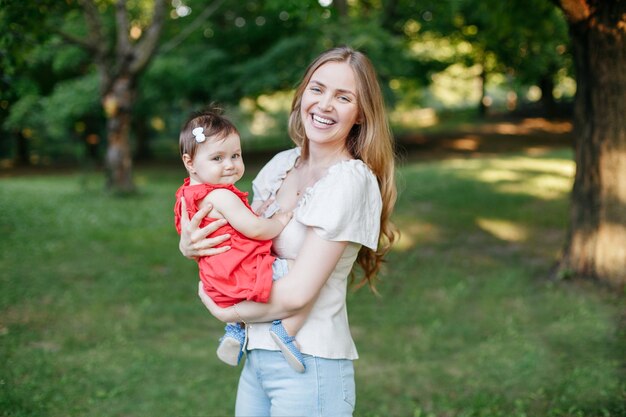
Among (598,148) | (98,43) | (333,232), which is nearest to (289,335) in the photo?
(333,232)

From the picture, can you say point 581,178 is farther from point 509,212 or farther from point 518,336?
point 509,212

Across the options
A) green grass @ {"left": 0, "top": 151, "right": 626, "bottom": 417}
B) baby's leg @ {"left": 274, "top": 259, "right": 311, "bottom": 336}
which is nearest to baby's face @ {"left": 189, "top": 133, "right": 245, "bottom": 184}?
baby's leg @ {"left": 274, "top": 259, "right": 311, "bottom": 336}

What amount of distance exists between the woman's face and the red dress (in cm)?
40

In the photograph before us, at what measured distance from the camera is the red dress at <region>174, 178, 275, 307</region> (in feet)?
6.61

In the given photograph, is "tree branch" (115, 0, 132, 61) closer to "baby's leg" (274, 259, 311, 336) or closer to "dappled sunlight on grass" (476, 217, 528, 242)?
"dappled sunlight on grass" (476, 217, 528, 242)

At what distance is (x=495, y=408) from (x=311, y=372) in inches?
103

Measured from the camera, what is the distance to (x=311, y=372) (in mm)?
2070

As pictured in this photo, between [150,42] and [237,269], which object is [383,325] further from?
[150,42]

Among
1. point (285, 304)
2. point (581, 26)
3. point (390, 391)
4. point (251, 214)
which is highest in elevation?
point (581, 26)

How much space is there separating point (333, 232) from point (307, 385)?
0.54 m

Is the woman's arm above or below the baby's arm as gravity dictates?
below

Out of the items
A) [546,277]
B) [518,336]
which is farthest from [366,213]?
[546,277]

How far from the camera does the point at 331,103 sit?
7.11 feet

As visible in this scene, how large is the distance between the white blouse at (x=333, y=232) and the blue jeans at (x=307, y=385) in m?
0.04
